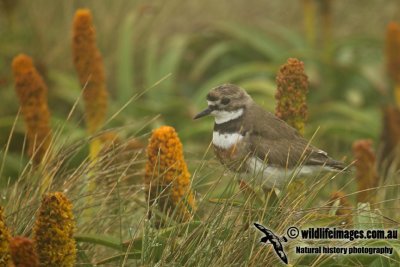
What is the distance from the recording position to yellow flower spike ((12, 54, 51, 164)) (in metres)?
4.98

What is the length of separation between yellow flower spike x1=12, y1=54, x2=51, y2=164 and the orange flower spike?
0.24 meters

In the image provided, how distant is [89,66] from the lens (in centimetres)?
537

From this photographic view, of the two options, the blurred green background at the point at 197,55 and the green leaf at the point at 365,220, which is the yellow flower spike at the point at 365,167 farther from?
the blurred green background at the point at 197,55

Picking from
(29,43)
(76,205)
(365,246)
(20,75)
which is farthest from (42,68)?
(365,246)

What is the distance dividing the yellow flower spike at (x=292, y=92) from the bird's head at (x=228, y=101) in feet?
0.74

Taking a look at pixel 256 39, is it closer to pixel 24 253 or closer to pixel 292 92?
pixel 292 92

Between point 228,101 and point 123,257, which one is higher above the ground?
point 228,101

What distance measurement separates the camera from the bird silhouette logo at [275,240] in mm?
3771

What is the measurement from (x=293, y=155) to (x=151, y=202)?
2.15 feet

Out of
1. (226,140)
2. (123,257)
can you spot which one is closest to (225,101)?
(226,140)

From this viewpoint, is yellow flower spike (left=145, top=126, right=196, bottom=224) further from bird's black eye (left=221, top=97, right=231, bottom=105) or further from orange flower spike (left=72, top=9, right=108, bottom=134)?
orange flower spike (left=72, top=9, right=108, bottom=134)

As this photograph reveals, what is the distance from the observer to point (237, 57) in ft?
35.6

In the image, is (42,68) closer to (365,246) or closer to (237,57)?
(237,57)

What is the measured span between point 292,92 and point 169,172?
628mm
